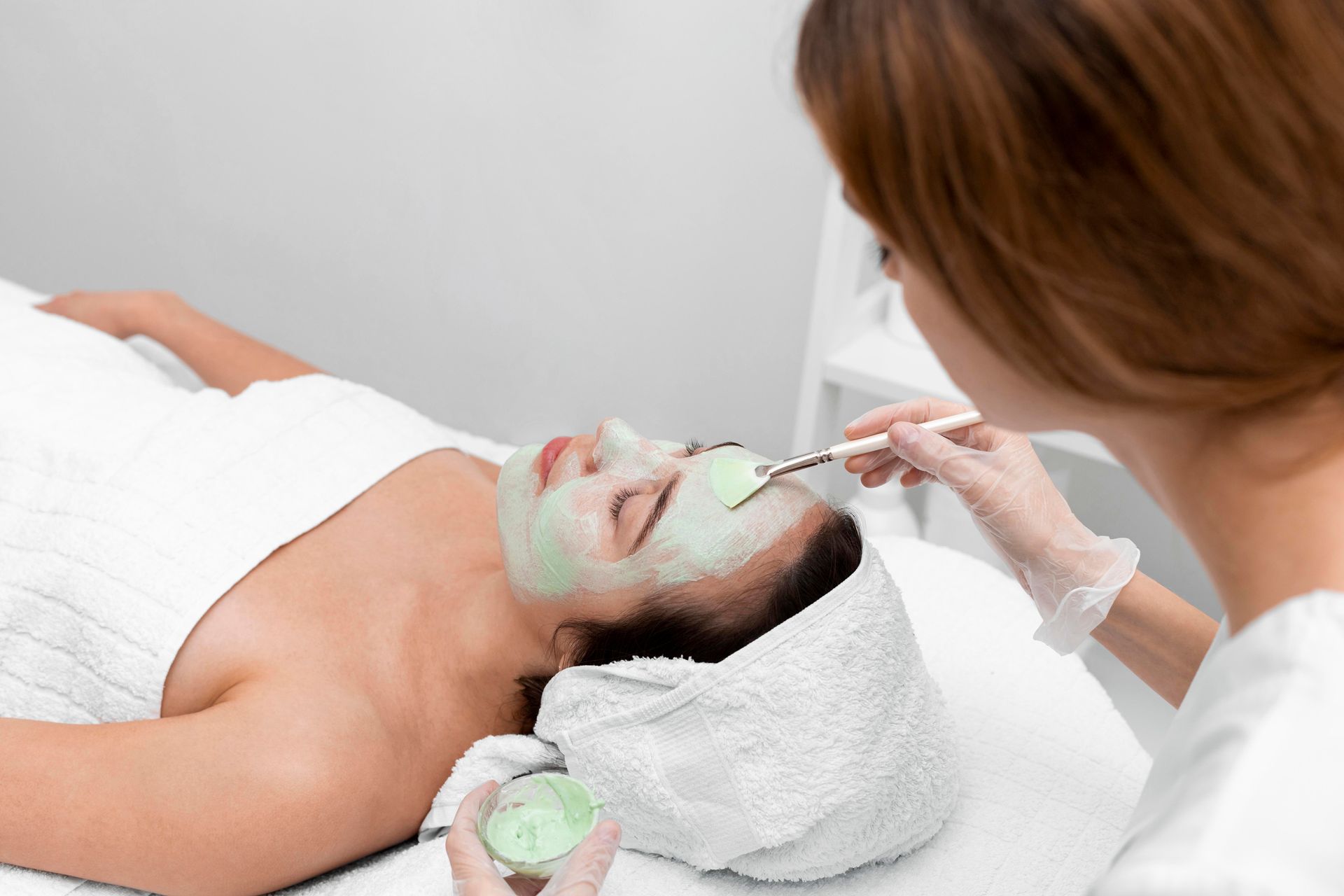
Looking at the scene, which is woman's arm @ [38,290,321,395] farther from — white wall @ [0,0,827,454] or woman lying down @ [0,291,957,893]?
white wall @ [0,0,827,454]

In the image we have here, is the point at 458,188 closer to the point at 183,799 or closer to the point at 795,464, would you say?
the point at 795,464

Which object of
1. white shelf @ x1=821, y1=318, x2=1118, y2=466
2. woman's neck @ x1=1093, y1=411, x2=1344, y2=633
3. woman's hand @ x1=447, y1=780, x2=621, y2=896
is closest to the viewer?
woman's neck @ x1=1093, y1=411, x2=1344, y2=633

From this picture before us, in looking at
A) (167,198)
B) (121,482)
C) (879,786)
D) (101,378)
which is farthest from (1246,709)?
(167,198)

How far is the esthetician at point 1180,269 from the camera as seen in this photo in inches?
19.4

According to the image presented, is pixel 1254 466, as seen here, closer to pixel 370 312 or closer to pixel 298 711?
pixel 298 711

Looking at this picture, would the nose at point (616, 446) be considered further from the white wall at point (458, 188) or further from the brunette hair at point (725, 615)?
the white wall at point (458, 188)

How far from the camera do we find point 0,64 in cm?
256

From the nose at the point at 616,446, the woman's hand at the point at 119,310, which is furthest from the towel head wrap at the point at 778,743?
the woman's hand at the point at 119,310

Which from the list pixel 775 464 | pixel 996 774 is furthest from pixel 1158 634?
pixel 775 464

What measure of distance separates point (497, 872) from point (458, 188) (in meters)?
1.61

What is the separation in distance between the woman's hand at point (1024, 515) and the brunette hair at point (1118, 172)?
0.53 m

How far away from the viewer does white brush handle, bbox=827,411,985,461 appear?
3.59 ft

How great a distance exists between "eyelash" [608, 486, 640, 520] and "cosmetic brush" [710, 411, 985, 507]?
9 centimetres

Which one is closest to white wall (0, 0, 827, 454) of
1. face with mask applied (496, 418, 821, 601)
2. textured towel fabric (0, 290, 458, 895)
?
textured towel fabric (0, 290, 458, 895)
